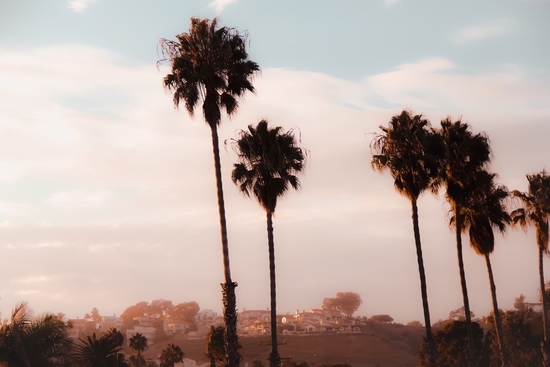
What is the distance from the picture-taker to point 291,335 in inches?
7126

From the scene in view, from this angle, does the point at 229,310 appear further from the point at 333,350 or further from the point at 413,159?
the point at 333,350

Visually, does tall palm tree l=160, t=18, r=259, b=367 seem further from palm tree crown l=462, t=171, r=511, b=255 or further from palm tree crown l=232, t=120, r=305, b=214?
palm tree crown l=462, t=171, r=511, b=255

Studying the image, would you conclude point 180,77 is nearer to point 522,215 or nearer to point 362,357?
point 522,215

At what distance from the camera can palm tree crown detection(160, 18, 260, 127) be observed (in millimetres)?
35719

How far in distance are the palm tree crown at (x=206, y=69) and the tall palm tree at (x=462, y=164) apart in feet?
47.4

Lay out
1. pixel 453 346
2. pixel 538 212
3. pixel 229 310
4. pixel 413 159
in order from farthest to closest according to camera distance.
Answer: pixel 453 346
pixel 538 212
pixel 413 159
pixel 229 310

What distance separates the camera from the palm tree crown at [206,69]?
117 feet

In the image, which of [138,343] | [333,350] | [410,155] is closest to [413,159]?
[410,155]

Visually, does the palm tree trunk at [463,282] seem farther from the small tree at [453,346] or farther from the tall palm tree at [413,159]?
the small tree at [453,346]

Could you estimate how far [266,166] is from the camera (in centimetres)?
3956

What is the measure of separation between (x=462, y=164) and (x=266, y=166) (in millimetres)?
12469

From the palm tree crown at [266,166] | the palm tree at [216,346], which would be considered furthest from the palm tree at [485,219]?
the palm tree at [216,346]

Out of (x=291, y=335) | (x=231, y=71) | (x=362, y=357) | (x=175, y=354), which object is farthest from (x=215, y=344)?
(x=291, y=335)

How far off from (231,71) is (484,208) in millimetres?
19504
